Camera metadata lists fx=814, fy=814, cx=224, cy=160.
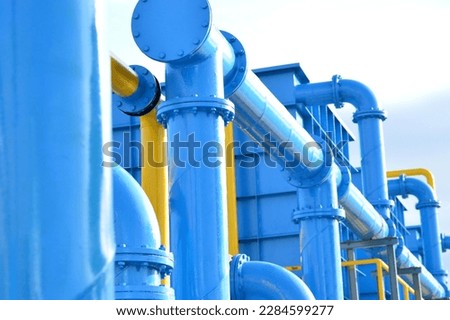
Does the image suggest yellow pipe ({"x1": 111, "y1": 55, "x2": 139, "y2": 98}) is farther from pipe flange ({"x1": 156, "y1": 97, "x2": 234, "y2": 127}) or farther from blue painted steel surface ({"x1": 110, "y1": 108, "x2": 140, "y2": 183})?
blue painted steel surface ({"x1": 110, "y1": 108, "x2": 140, "y2": 183})

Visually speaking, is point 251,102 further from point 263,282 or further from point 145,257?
point 145,257

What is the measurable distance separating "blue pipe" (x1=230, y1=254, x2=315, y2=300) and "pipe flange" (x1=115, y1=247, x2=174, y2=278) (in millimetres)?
2328

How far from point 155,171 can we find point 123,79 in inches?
35.6

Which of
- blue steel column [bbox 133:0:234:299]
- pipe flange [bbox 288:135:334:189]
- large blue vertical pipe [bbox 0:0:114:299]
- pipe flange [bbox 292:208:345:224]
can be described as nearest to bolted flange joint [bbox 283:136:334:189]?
pipe flange [bbox 288:135:334:189]

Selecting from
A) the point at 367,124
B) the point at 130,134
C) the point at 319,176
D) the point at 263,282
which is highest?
the point at 130,134

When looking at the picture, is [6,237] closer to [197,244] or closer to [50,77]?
[50,77]

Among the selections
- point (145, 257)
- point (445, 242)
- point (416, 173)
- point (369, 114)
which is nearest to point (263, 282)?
point (145, 257)

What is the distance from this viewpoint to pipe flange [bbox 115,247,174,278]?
4148mm

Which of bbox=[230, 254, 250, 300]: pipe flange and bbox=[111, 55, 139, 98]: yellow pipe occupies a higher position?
bbox=[111, 55, 139, 98]: yellow pipe

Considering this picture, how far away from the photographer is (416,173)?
19203 millimetres

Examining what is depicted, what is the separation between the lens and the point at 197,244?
16.6 feet

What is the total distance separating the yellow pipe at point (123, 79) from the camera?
17.5 feet

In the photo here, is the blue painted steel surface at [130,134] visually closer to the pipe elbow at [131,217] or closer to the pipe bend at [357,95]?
the pipe bend at [357,95]

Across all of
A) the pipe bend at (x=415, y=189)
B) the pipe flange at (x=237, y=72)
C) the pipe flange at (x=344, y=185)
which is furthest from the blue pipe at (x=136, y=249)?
the pipe bend at (x=415, y=189)
